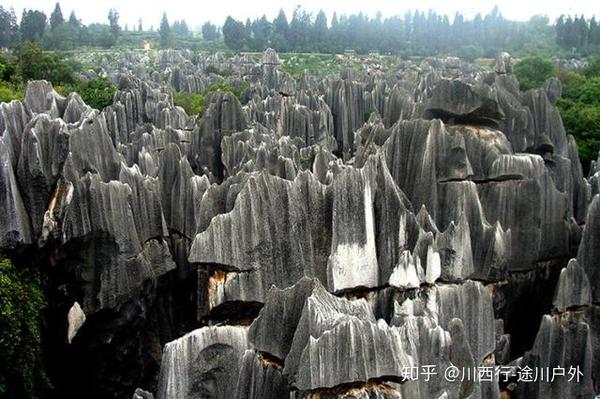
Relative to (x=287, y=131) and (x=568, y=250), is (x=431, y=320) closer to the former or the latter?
(x=568, y=250)

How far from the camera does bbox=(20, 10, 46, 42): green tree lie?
81.8 meters

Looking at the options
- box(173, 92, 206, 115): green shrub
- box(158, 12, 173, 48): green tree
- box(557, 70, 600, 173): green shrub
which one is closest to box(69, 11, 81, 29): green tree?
box(158, 12, 173, 48): green tree

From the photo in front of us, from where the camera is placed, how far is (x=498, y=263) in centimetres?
1314

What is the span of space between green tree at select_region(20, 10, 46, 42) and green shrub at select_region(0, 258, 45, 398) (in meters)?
78.3

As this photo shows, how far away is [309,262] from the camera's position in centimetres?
1112

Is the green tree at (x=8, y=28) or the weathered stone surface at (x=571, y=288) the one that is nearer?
the weathered stone surface at (x=571, y=288)

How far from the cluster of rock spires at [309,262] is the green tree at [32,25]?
7390 cm

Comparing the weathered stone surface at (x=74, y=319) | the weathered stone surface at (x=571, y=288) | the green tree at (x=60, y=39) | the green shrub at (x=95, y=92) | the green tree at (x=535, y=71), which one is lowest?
the weathered stone surface at (x=74, y=319)

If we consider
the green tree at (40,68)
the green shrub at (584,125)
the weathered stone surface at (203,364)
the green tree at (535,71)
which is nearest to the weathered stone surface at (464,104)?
the weathered stone surface at (203,364)

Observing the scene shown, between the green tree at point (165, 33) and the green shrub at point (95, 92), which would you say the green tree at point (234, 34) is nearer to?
the green tree at point (165, 33)

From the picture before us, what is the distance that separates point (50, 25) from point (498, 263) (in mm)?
94978

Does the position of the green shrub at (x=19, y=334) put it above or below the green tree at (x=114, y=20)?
below

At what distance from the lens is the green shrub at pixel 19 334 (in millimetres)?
10680

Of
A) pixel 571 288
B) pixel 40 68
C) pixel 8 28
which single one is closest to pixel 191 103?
pixel 40 68
